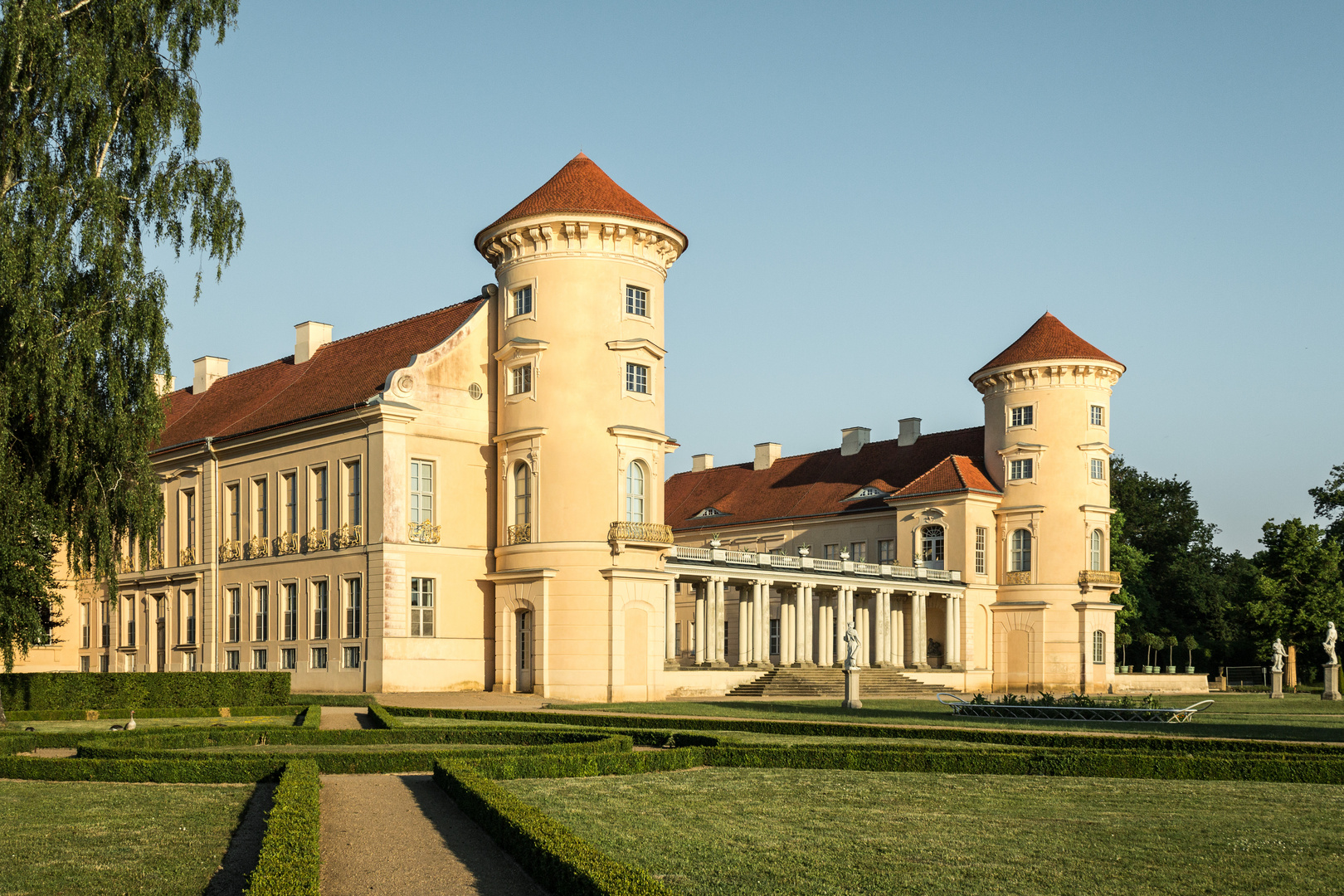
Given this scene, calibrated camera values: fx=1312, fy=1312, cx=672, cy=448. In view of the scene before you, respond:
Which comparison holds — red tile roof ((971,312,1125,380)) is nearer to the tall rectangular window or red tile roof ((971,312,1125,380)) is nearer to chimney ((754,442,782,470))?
→ chimney ((754,442,782,470))

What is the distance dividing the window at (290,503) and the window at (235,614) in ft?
13.9

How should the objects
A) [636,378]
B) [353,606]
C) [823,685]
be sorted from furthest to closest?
[823,685], [353,606], [636,378]

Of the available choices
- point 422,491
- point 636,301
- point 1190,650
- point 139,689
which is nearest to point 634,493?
point 636,301

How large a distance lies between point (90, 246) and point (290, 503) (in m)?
25.2

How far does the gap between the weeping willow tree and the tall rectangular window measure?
18845 millimetres

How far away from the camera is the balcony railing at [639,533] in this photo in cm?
4397

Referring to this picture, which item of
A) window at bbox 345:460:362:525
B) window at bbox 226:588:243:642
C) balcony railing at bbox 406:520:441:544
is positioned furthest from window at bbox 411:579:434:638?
window at bbox 226:588:243:642

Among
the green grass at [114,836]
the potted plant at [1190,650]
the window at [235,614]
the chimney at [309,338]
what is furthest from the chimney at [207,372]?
the potted plant at [1190,650]

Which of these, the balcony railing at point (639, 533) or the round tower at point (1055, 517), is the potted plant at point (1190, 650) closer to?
the round tower at point (1055, 517)

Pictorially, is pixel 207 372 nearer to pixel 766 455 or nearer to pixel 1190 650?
pixel 766 455

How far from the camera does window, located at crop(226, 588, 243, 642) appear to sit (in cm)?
5141

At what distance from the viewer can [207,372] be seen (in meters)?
Answer: 62.4

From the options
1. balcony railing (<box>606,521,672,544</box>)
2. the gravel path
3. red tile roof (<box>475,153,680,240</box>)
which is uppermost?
red tile roof (<box>475,153,680,240</box>)

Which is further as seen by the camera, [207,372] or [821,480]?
[821,480]
